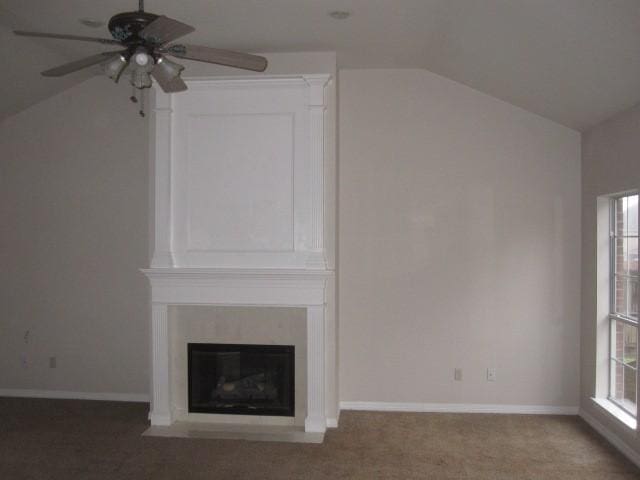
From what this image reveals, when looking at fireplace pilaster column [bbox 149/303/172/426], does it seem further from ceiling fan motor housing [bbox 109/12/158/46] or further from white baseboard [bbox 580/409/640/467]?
white baseboard [bbox 580/409/640/467]

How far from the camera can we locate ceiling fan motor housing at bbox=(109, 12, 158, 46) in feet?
8.18

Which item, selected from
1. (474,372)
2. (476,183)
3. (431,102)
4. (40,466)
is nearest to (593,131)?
(476,183)

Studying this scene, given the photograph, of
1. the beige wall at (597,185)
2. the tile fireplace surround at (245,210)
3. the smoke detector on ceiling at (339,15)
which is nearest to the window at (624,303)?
the beige wall at (597,185)

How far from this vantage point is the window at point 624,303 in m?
4.33

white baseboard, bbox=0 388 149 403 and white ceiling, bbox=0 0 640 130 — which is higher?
white ceiling, bbox=0 0 640 130

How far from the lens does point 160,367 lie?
487 cm

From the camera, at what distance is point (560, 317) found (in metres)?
5.15

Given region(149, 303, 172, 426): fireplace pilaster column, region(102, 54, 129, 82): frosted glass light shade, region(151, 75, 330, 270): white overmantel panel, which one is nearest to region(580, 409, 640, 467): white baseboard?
region(151, 75, 330, 270): white overmantel panel

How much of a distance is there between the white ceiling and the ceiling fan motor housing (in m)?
1.40

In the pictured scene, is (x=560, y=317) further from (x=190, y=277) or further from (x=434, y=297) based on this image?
(x=190, y=277)

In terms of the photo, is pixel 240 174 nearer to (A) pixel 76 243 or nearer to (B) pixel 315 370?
(B) pixel 315 370

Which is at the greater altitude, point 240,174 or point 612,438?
point 240,174

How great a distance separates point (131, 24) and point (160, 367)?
314cm

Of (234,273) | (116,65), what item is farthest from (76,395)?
(116,65)
